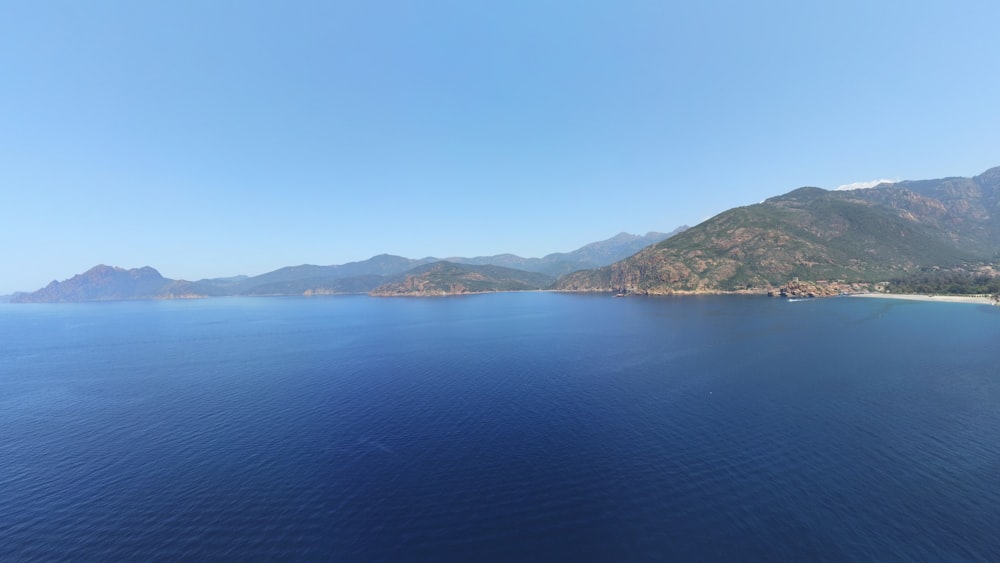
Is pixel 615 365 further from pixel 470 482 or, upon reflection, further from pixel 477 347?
pixel 470 482

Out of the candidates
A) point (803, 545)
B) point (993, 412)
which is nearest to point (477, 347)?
point (803, 545)

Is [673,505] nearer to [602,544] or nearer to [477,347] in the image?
[602,544]

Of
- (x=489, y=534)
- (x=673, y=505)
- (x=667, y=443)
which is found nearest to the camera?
(x=489, y=534)

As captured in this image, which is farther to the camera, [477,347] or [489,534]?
[477,347]

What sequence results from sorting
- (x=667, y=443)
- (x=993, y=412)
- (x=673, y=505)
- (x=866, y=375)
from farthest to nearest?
(x=866, y=375), (x=993, y=412), (x=667, y=443), (x=673, y=505)

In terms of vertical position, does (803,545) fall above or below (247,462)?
below

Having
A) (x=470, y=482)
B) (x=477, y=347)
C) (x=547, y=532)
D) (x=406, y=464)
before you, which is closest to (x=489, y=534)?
(x=547, y=532)
